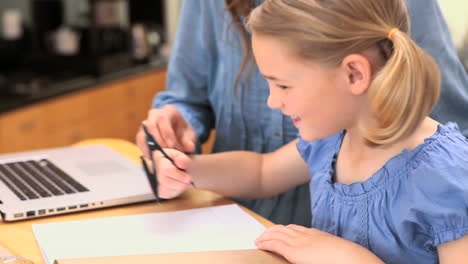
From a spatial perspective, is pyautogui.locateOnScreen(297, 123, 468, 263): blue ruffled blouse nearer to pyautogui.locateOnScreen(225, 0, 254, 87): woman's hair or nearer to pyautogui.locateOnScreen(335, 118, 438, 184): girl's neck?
pyautogui.locateOnScreen(335, 118, 438, 184): girl's neck

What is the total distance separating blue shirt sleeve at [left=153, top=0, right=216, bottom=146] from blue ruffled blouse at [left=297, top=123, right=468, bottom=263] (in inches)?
20.2

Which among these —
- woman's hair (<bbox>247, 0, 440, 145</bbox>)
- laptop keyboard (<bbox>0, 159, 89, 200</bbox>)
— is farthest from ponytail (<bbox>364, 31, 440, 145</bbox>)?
laptop keyboard (<bbox>0, 159, 89, 200</bbox>)

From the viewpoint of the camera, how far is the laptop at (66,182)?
1119mm

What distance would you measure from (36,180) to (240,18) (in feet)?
1.65

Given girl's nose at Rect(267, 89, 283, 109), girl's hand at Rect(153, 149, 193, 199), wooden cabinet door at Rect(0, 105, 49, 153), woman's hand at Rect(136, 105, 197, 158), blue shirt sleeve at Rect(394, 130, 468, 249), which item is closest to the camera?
blue shirt sleeve at Rect(394, 130, 468, 249)

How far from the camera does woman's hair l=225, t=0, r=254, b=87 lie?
1306 mm

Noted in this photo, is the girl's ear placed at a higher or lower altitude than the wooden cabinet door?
higher

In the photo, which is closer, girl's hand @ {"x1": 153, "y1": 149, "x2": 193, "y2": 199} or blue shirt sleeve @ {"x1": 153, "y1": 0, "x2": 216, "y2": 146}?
girl's hand @ {"x1": 153, "y1": 149, "x2": 193, "y2": 199}

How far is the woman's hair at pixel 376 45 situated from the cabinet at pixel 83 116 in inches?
77.6

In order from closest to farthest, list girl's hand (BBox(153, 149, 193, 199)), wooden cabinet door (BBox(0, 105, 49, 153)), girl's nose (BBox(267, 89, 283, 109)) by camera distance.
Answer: girl's nose (BBox(267, 89, 283, 109)), girl's hand (BBox(153, 149, 193, 199)), wooden cabinet door (BBox(0, 105, 49, 153))

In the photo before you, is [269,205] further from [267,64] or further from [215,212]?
[267,64]

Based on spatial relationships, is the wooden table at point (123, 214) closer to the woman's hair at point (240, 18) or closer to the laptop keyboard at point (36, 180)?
the laptop keyboard at point (36, 180)

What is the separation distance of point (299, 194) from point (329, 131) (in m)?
0.42

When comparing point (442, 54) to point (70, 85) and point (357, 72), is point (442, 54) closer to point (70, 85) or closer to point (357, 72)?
point (357, 72)
